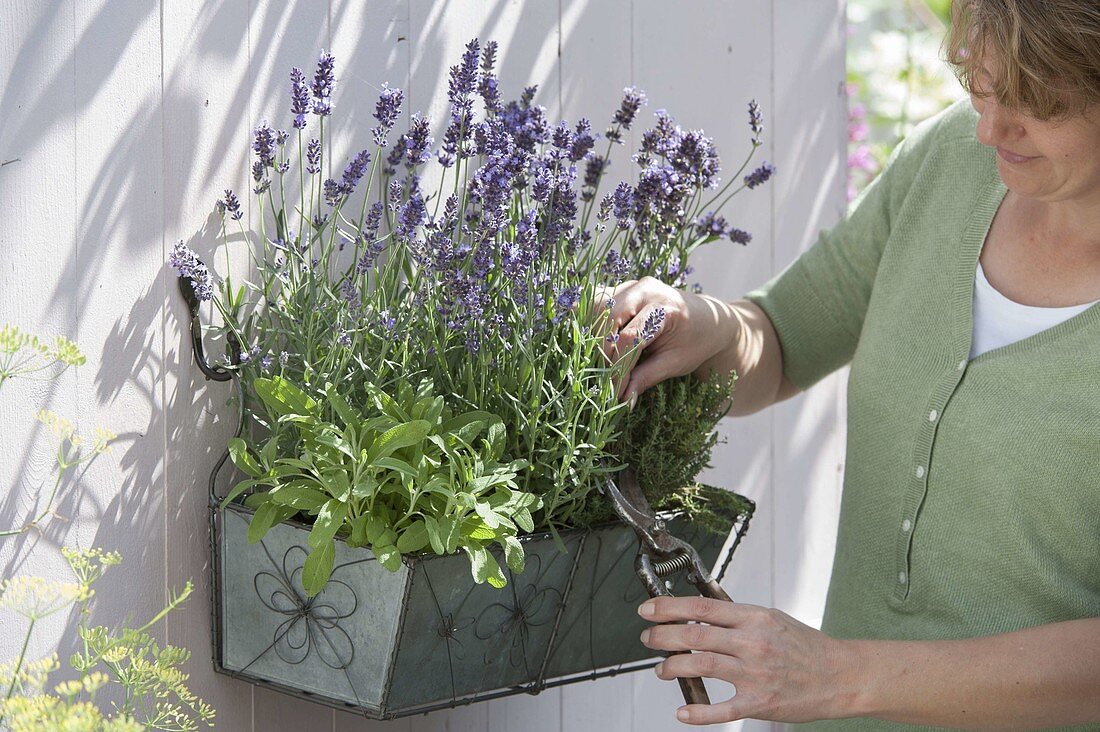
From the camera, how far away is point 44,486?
1.06 metres

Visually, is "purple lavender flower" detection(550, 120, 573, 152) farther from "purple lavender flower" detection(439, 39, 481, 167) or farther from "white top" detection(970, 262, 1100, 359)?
"white top" detection(970, 262, 1100, 359)

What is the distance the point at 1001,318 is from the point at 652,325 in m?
0.48

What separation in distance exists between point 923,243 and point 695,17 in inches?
23.1

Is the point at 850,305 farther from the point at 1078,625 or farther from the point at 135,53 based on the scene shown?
the point at 135,53

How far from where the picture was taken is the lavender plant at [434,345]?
1028mm

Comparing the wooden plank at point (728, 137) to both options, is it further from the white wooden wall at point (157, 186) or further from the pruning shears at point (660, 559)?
the pruning shears at point (660, 559)

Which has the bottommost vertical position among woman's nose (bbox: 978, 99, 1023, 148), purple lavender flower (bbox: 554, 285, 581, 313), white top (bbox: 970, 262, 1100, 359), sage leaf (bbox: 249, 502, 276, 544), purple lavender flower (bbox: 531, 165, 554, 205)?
sage leaf (bbox: 249, 502, 276, 544)

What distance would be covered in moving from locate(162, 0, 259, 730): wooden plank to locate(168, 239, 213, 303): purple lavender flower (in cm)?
7

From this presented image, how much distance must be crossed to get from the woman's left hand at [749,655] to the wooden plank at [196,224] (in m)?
0.48

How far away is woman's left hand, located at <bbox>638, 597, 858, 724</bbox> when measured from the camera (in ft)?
3.57

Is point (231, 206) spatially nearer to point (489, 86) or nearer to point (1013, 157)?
point (489, 86)

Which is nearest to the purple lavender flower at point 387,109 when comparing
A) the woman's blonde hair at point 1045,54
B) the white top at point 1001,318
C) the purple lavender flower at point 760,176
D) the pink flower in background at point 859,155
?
the purple lavender flower at point 760,176

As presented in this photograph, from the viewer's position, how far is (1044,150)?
3.89 ft

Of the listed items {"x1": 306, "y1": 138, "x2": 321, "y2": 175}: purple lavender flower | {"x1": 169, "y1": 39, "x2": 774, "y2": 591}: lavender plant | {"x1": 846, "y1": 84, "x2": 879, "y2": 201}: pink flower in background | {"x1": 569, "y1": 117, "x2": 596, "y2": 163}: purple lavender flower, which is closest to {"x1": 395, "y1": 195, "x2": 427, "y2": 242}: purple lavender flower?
{"x1": 169, "y1": 39, "x2": 774, "y2": 591}: lavender plant
